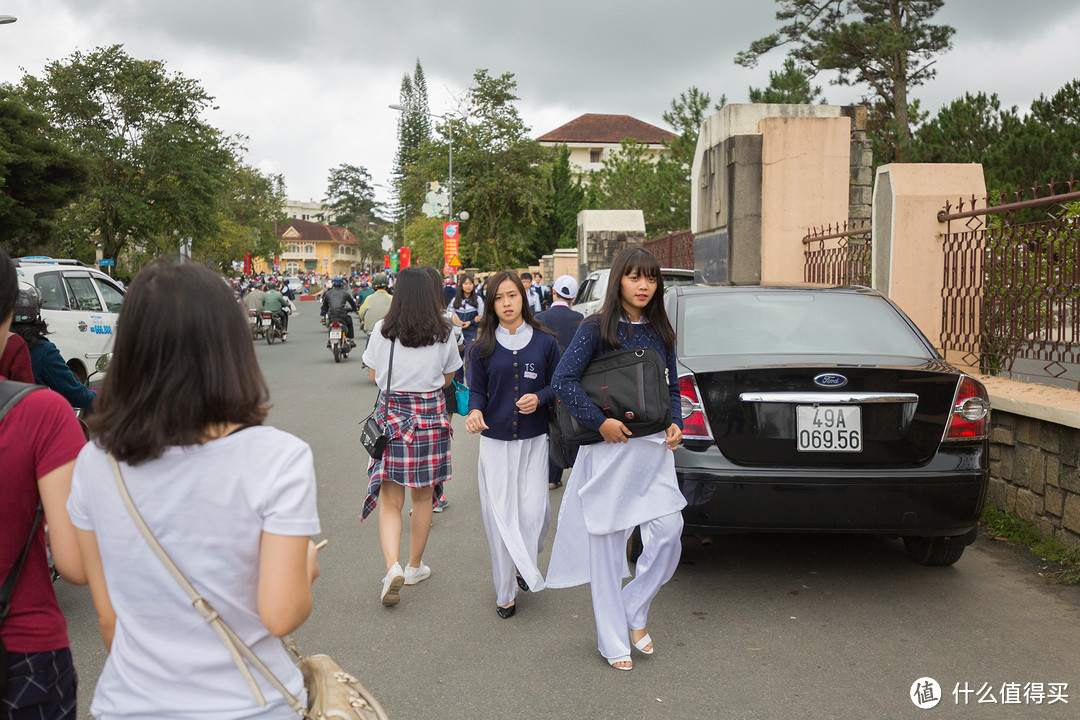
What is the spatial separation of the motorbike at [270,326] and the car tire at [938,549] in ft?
72.2

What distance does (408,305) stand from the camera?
207 inches

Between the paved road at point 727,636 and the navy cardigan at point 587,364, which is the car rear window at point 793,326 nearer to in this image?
the navy cardigan at point 587,364

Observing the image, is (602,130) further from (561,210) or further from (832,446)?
(832,446)


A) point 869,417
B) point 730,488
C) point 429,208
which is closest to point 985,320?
point 869,417

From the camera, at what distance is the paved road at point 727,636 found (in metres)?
3.74

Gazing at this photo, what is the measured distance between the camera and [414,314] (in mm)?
5246

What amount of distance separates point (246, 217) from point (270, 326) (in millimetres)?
43017

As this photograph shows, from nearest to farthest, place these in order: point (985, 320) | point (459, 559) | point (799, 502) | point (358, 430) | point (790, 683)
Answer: point (790, 683), point (799, 502), point (459, 559), point (985, 320), point (358, 430)

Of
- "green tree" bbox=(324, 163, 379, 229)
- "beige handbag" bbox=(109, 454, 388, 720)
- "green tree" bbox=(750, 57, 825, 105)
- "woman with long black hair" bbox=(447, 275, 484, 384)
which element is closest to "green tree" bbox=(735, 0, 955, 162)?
"green tree" bbox=(750, 57, 825, 105)

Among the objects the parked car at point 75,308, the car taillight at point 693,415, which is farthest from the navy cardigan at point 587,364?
the parked car at point 75,308

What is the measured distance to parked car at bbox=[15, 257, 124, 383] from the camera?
1159 centimetres

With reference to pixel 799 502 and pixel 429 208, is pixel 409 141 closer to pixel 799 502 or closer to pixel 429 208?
pixel 429 208

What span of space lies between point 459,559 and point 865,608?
235cm

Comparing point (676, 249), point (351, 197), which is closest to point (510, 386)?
point (676, 249)
